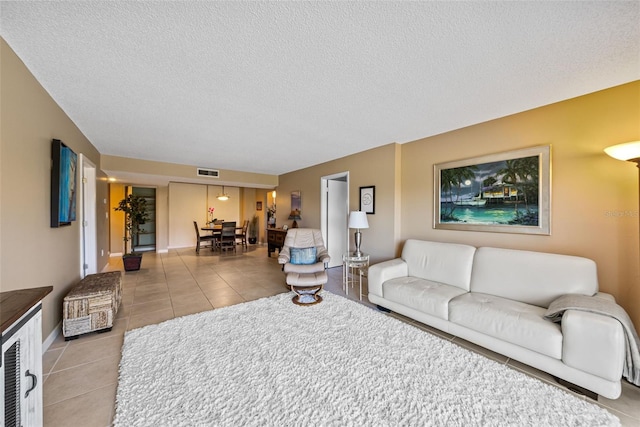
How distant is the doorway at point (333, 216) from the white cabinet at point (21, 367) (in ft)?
14.5

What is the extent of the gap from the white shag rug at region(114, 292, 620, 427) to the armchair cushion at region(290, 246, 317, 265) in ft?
4.20

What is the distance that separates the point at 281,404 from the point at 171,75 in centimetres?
268

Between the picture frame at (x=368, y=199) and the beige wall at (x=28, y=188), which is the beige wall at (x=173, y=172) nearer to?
the beige wall at (x=28, y=188)

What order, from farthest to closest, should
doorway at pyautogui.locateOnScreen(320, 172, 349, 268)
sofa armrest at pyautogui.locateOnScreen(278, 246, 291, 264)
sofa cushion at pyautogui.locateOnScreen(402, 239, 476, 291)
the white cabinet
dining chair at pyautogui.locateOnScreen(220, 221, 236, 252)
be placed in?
dining chair at pyautogui.locateOnScreen(220, 221, 236, 252) → doorway at pyautogui.locateOnScreen(320, 172, 349, 268) → sofa armrest at pyautogui.locateOnScreen(278, 246, 291, 264) → sofa cushion at pyautogui.locateOnScreen(402, 239, 476, 291) → the white cabinet

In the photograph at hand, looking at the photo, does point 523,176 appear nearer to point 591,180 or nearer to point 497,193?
point 497,193

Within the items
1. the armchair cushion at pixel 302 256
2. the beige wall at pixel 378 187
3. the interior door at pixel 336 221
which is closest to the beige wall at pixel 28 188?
the armchair cushion at pixel 302 256

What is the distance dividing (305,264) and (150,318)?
207 centimetres

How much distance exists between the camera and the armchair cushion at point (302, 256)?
3.83 metres

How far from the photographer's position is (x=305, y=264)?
→ 3.81 metres

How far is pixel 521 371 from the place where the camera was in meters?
1.95

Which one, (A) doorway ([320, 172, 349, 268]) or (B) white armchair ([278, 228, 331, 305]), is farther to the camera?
(A) doorway ([320, 172, 349, 268])

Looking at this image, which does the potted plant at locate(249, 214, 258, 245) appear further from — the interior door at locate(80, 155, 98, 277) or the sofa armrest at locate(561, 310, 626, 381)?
the sofa armrest at locate(561, 310, 626, 381)

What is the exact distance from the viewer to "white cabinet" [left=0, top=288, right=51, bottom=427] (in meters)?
1.02

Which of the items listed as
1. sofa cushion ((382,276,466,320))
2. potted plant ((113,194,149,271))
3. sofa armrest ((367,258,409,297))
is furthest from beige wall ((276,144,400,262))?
potted plant ((113,194,149,271))
